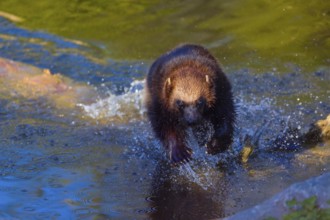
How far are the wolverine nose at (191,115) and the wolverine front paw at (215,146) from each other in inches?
23.8

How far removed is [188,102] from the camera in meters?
7.06

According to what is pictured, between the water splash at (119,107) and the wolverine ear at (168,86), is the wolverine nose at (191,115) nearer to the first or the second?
the wolverine ear at (168,86)

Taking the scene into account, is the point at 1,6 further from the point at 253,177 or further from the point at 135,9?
the point at 253,177

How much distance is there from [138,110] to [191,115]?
2713 mm

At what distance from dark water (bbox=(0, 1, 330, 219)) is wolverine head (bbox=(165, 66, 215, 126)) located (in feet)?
2.21

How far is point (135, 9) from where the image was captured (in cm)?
1315

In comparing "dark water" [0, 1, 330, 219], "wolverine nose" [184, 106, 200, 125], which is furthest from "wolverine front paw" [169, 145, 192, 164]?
"wolverine nose" [184, 106, 200, 125]

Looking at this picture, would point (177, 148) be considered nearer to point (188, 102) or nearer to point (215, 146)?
point (215, 146)

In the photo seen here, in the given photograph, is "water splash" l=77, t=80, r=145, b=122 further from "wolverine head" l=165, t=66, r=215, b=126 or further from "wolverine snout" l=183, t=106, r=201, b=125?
"wolverine snout" l=183, t=106, r=201, b=125

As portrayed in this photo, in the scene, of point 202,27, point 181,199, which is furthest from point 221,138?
point 202,27

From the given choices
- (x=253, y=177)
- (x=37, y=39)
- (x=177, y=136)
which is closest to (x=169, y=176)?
(x=177, y=136)

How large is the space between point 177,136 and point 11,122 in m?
2.57

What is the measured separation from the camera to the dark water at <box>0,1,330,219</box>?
677 cm

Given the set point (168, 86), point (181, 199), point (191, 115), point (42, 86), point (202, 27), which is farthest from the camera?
point (202, 27)
